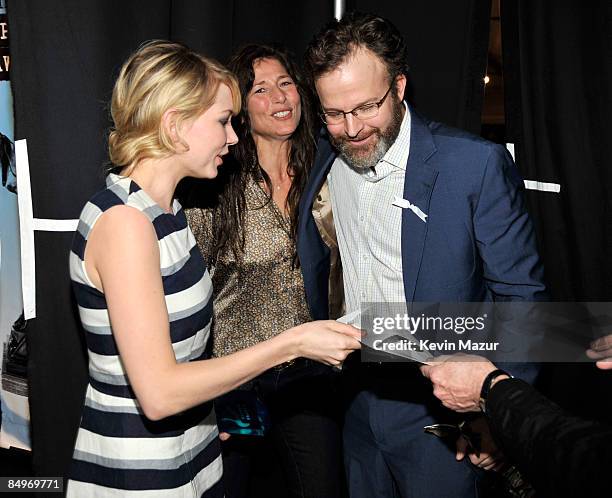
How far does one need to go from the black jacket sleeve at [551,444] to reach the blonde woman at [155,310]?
0.40 meters

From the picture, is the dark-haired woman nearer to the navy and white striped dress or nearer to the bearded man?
the bearded man

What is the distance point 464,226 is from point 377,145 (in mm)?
352

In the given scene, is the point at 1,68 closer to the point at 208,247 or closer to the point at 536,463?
the point at 208,247

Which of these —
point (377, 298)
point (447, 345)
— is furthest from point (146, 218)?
point (447, 345)

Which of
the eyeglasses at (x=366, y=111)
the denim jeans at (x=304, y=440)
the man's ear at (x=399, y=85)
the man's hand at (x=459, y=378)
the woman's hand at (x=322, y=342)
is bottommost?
the denim jeans at (x=304, y=440)

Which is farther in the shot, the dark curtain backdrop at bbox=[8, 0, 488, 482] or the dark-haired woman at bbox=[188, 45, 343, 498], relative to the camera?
the dark curtain backdrop at bbox=[8, 0, 488, 482]

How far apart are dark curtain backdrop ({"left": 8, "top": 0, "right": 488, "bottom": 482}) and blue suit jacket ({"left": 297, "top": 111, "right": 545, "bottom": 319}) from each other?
0.92 meters

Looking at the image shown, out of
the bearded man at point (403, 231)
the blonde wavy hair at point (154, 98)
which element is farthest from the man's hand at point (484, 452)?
the blonde wavy hair at point (154, 98)

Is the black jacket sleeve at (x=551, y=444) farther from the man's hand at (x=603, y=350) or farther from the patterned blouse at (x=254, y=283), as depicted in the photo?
the patterned blouse at (x=254, y=283)

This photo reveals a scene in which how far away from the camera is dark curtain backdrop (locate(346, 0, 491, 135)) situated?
2773 millimetres

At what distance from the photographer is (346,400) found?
217cm

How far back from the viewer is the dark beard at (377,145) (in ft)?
6.59

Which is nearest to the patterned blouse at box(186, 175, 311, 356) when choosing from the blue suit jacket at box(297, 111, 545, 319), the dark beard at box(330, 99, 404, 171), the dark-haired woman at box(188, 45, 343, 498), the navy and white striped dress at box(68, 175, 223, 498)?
the dark-haired woman at box(188, 45, 343, 498)

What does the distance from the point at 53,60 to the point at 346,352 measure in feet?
5.27
